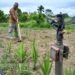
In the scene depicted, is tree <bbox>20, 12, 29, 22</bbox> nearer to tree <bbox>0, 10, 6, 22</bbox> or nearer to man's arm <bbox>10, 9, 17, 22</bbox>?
tree <bbox>0, 10, 6, 22</bbox>

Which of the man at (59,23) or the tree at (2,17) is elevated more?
the man at (59,23)

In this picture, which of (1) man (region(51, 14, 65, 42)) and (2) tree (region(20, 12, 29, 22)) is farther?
(2) tree (region(20, 12, 29, 22))

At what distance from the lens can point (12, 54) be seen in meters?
9.77

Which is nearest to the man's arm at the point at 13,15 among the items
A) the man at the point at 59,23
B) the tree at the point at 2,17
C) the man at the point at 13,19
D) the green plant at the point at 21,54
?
the man at the point at 13,19

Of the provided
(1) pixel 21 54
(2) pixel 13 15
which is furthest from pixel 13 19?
(1) pixel 21 54

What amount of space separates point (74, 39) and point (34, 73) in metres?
5.14

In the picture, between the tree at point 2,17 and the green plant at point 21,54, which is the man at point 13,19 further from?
the tree at point 2,17

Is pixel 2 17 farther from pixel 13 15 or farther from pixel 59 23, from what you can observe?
pixel 59 23

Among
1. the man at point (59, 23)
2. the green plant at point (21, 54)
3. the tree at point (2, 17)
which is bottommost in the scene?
the green plant at point (21, 54)

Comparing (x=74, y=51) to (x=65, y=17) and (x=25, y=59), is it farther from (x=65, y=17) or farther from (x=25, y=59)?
(x=65, y=17)

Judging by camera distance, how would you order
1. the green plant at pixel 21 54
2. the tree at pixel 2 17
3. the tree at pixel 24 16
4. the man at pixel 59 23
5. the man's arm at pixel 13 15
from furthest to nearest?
1. the tree at pixel 24 16
2. the tree at pixel 2 17
3. the man's arm at pixel 13 15
4. the green plant at pixel 21 54
5. the man at pixel 59 23

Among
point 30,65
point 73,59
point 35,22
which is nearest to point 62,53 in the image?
point 30,65

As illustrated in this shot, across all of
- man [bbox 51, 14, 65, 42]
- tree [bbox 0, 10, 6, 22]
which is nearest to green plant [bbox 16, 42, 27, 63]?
man [bbox 51, 14, 65, 42]

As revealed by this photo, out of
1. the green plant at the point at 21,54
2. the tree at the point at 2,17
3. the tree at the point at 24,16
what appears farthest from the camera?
the tree at the point at 24,16
